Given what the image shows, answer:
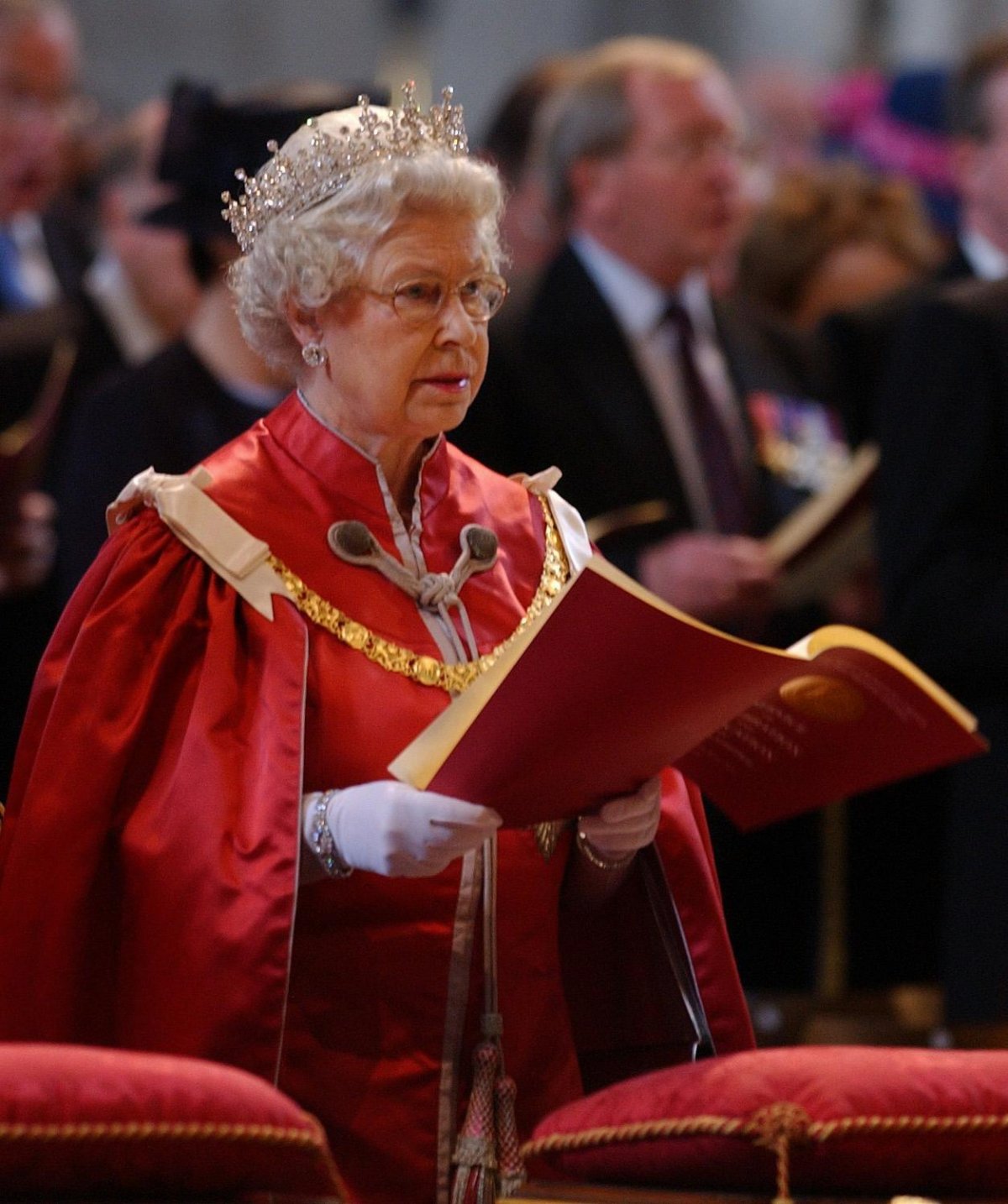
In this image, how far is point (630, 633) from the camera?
217cm

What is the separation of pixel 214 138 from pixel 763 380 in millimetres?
1343

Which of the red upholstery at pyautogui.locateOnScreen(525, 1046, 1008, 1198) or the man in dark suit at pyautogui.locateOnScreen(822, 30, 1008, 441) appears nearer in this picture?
the red upholstery at pyautogui.locateOnScreen(525, 1046, 1008, 1198)

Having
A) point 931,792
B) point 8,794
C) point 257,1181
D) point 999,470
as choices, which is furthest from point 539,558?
point 931,792

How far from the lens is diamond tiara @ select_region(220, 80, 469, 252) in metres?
2.54

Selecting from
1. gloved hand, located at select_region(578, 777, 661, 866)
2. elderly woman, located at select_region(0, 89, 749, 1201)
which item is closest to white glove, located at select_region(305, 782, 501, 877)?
elderly woman, located at select_region(0, 89, 749, 1201)

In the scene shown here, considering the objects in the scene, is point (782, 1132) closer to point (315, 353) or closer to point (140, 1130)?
point (140, 1130)

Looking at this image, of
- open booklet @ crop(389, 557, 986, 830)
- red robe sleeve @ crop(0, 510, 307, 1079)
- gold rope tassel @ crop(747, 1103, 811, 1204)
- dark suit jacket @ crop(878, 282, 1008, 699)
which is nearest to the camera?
gold rope tassel @ crop(747, 1103, 811, 1204)

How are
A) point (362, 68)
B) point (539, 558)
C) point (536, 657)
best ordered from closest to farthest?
point (536, 657)
point (539, 558)
point (362, 68)

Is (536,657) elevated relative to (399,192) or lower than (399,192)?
lower

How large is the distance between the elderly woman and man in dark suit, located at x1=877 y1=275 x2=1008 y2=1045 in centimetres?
139

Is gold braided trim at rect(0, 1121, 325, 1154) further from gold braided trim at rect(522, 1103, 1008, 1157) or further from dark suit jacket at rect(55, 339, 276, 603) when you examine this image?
dark suit jacket at rect(55, 339, 276, 603)

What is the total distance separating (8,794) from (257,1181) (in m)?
0.68

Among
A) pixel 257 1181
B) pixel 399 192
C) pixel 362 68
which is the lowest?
pixel 257 1181

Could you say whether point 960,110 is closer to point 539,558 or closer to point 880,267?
point 880,267
